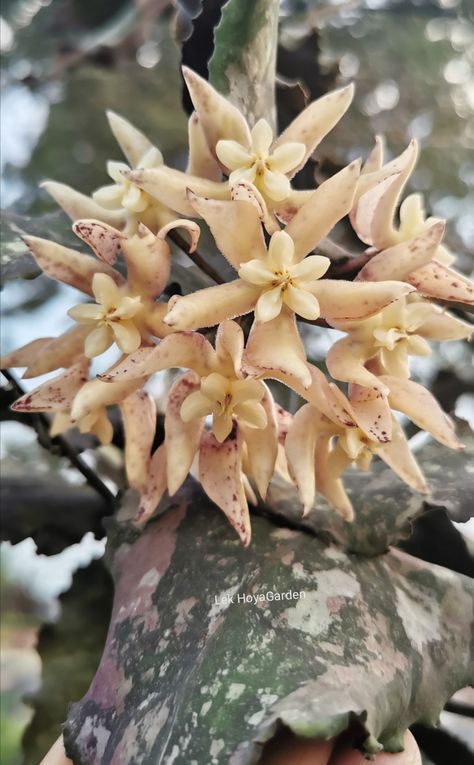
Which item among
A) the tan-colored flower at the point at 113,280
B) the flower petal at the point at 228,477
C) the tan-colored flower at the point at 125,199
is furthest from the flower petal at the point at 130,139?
the flower petal at the point at 228,477

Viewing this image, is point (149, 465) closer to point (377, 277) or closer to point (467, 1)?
point (377, 277)

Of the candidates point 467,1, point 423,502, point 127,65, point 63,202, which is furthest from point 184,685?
point 467,1

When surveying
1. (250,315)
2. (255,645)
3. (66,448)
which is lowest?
(66,448)

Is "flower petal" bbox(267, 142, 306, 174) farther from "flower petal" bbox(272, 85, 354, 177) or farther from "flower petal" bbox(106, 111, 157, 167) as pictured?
"flower petal" bbox(106, 111, 157, 167)

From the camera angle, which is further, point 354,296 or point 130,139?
point 130,139

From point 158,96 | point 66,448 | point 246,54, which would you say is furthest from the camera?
point 158,96

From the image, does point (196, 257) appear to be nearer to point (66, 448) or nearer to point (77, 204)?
point (77, 204)

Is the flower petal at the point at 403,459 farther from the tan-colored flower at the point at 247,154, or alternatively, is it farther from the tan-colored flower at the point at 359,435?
the tan-colored flower at the point at 247,154

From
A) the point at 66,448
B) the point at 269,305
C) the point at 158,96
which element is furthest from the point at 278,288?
the point at 158,96
